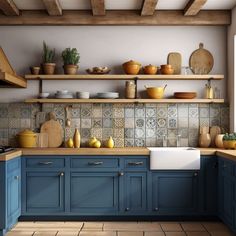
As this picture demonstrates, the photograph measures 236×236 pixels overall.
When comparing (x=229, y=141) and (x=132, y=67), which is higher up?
(x=132, y=67)

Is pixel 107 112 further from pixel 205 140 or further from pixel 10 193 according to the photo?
pixel 10 193

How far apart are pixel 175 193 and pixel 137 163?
0.56 metres

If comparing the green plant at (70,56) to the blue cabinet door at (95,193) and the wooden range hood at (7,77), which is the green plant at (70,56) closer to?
the wooden range hood at (7,77)

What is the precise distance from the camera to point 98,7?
504 centimetres

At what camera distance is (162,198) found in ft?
16.1

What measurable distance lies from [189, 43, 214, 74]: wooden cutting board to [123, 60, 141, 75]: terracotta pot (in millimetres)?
748

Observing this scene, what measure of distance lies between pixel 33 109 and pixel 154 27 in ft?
6.32

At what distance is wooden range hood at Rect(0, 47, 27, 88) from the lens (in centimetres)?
445

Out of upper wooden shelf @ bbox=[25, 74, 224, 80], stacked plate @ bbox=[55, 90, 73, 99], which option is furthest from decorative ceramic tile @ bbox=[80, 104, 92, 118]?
upper wooden shelf @ bbox=[25, 74, 224, 80]

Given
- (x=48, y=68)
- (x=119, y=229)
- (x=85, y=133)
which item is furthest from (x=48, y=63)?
(x=119, y=229)

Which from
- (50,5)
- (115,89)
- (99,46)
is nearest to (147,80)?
(115,89)

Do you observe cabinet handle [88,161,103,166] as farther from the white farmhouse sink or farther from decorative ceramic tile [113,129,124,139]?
decorative ceramic tile [113,129,124,139]

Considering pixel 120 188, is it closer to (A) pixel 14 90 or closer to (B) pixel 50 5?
(A) pixel 14 90

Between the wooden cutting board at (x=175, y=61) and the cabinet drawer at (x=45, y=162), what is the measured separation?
6.22 feet
